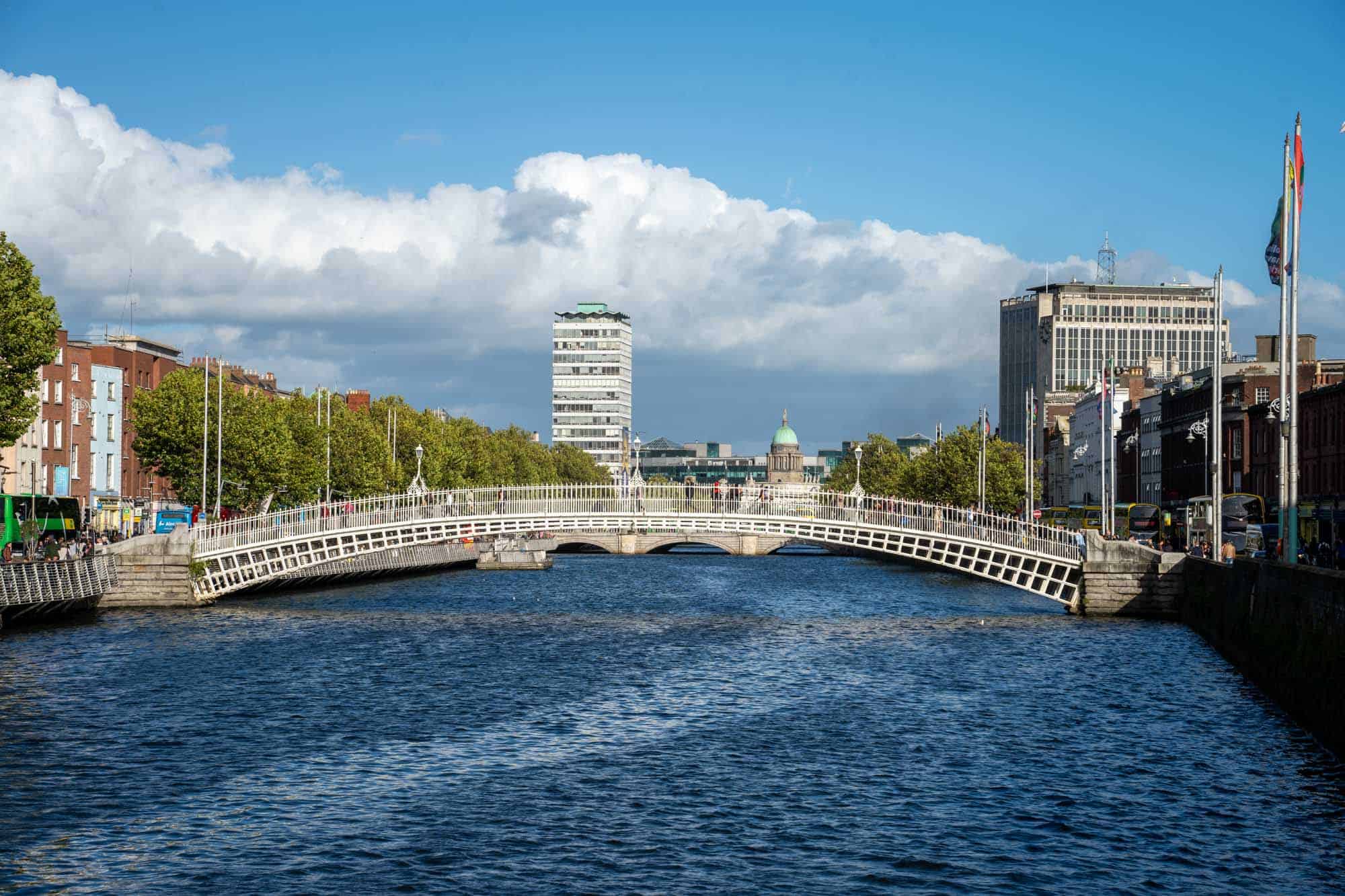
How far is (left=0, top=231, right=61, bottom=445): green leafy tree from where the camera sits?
64188 millimetres

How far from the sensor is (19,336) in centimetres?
6431

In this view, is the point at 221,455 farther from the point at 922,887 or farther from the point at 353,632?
the point at 922,887

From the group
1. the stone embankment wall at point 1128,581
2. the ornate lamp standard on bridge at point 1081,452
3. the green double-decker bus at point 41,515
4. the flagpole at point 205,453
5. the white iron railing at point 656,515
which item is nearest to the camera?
the stone embankment wall at point 1128,581

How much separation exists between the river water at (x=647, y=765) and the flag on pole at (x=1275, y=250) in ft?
42.9

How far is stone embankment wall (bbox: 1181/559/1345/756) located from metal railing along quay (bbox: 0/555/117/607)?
42937 mm

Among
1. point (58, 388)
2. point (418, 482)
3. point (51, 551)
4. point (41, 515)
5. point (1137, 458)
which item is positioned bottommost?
point (51, 551)

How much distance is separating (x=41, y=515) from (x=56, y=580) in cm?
1808

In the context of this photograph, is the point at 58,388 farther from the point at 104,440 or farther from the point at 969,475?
the point at 969,475

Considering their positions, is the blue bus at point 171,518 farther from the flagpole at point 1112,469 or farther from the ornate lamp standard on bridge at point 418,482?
the flagpole at point 1112,469

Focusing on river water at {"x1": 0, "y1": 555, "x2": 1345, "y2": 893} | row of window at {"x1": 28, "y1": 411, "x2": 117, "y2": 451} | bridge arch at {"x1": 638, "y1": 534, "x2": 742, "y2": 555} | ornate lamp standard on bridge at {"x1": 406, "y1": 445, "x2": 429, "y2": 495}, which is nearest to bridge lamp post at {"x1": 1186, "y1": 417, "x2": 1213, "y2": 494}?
river water at {"x1": 0, "y1": 555, "x2": 1345, "y2": 893}

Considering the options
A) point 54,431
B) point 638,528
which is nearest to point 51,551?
point 638,528

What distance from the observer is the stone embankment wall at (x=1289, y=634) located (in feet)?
122

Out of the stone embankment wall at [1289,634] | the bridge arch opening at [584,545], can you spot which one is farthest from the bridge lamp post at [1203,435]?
the bridge arch opening at [584,545]

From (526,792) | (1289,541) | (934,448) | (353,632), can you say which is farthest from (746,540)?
(526,792)
